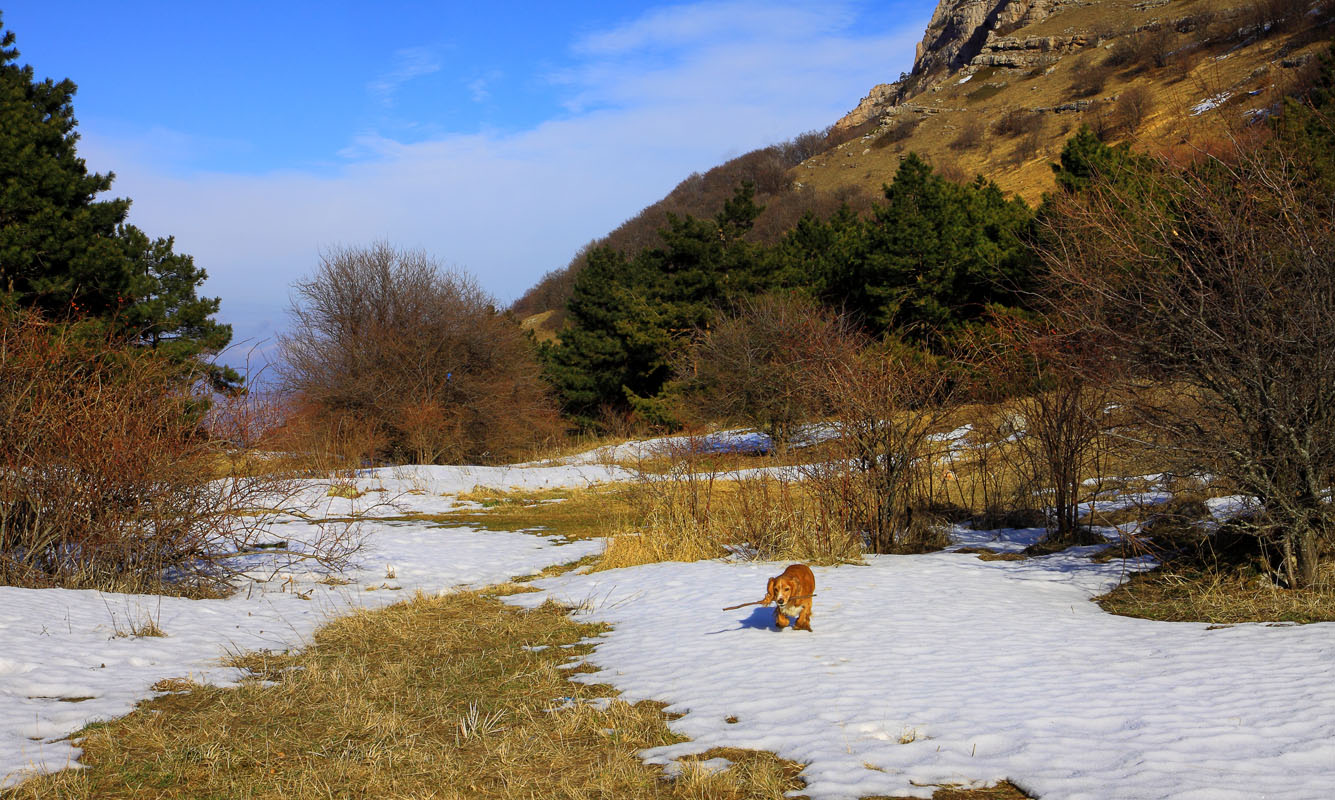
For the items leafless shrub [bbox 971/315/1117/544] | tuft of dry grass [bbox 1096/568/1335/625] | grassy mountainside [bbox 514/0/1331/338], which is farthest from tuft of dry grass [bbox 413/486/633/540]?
grassy mountainside [bbox 514/0/1331/338]

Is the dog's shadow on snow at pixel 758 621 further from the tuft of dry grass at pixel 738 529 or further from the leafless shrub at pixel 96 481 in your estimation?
the leafless shrub at pixel 96 481

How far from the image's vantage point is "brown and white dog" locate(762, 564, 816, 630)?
7012mm

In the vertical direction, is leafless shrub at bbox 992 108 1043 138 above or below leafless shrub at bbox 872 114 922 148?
below

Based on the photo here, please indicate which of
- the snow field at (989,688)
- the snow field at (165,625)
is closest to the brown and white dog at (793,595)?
the snow field at (989,688)

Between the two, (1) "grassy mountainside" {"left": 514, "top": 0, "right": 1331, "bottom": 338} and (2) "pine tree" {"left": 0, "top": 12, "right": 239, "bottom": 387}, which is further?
(1) "grassy mountainside" {"left": 514, "top": 0, "right": 1331, "bottom": 338}

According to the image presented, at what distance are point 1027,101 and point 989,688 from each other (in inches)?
2644

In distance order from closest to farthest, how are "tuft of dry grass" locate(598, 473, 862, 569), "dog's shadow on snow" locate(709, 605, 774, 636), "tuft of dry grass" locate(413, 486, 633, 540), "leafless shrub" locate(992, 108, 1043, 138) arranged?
"dog's shadow on snow" locate(709, 605, 774, 636) → "tuft of dry grass" locate(598, 473, 862, 569) → "tuft of dry grass" locate(413, 486, 633, 540) → "leafless shrub" locate(992, 108, 1043, 138)

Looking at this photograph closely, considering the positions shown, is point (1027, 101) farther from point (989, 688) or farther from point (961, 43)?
point (989, 688)

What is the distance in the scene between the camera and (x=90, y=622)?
7238 millimetres

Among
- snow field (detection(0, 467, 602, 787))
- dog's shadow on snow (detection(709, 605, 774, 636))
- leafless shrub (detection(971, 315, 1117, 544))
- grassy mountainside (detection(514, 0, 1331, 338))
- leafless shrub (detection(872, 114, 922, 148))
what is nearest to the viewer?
snow field (detection(0, 467, 602, 787))

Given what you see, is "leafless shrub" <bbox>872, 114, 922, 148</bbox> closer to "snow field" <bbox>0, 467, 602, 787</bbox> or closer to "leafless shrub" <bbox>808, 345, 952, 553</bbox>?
"leafless shrub" <bbox>808, 345, 952, 553</bbox>

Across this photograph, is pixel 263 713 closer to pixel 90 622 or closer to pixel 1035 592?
pixel 90 622

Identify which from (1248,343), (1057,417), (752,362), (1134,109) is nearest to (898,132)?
(1134,109)

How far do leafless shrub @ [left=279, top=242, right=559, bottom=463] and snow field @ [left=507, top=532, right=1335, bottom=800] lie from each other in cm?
1953
